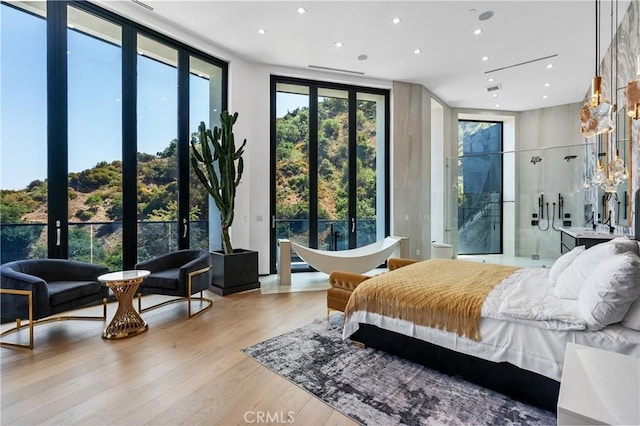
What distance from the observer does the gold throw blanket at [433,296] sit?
2.08m

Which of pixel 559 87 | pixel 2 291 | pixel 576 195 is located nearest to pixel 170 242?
pixel 2 291

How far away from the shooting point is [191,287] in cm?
339

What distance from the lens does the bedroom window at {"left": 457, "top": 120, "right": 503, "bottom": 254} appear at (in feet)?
23.1

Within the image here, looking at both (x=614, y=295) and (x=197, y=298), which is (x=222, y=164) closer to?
(x=197, y=298)

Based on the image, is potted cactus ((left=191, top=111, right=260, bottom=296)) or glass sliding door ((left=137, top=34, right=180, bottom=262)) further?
potted cactus ((left=191, top=111, right=260, bottom=296))

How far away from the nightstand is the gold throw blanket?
0.93 metres

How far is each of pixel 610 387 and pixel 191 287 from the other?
11.1 feet

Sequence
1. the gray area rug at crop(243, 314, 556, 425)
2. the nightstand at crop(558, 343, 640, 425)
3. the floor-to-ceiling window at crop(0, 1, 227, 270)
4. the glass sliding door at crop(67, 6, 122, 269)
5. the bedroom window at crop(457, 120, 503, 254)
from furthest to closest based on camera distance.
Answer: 1. the bedroom window at crop(457, 120, 503, 254)
2. the glass sliding door at crop(67, 6, 122, 269)
3. the floor-to-ceiling window at crop(0, 1, 227, 270)
4. the gray area rug at crop(243, 314, 556, 425)
5. the nightstand at crop(558, 343, 640, 425)

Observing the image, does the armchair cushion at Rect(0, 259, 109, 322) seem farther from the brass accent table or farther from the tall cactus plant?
the tall cactus plant

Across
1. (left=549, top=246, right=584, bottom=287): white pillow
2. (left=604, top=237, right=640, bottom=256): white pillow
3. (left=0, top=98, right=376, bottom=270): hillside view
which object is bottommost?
(left=549, top=246, right=584, bottom=287): white pillow

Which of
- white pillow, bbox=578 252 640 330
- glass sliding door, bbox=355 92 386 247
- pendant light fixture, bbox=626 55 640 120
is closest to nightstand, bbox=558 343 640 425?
white pillow, bbox=578 252 640 330

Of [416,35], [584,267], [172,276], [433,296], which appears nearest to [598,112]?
[584,267]

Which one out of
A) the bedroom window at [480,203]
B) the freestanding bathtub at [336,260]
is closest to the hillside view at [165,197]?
the freestanding bathtub at [336,260]

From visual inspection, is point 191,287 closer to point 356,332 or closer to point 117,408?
point 117,408
